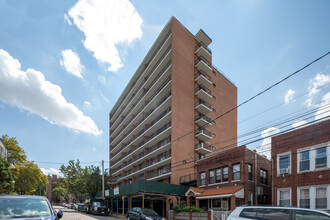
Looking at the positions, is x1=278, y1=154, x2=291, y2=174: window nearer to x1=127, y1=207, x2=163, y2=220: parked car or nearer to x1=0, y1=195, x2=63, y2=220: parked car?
x1=127, y1=207, x2=163, y2=220: parked car

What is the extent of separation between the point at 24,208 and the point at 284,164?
19.5 m

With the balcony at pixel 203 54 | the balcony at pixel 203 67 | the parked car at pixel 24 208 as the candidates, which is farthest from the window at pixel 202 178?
the parked car at pixel 24 208

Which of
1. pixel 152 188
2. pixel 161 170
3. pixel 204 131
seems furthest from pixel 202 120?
pixel 152 188

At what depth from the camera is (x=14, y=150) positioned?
48.8 m

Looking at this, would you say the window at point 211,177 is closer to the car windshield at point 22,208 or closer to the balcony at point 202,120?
the balcony at point 202,120

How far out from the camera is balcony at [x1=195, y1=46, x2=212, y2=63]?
144 feet

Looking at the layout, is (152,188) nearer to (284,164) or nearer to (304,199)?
(284,164)

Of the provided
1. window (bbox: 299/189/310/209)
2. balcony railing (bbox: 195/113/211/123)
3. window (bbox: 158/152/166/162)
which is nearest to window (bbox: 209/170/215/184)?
window (bbox: 299/189/310/209)

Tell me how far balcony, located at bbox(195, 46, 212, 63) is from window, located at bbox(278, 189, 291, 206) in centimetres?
2951

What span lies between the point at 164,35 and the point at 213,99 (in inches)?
578

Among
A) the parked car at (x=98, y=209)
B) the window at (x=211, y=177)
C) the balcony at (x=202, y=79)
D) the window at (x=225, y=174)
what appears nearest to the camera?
the window at (x=225, y=174)

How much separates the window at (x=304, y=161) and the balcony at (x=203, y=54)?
28.8m

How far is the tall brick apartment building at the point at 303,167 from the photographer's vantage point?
17.4m

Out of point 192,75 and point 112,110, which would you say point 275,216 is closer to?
point 192,75
